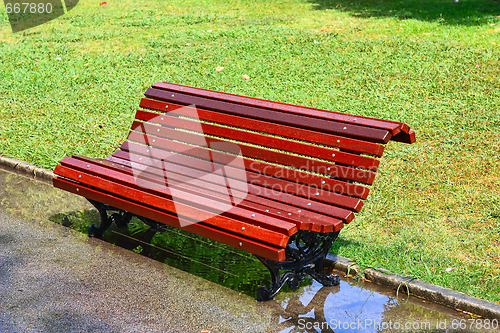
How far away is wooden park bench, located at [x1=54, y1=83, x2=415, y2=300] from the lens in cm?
381

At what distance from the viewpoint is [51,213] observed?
5441mm

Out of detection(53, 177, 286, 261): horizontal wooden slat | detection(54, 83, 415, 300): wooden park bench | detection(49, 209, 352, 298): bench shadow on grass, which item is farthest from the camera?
detection(49, 209, 352, 298): bench shadow on grass

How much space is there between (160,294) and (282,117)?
170 cm

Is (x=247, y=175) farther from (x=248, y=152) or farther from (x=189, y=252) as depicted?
(x=189, y=252)

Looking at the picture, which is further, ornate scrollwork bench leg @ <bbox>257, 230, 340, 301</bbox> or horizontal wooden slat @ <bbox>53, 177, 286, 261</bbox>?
ornate scrollwork bench leg @ <bbox>257, 230, 340, 301</bbox>

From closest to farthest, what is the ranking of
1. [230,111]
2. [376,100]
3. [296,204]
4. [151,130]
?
[296,204], [230,111], [151,130], [376,100]

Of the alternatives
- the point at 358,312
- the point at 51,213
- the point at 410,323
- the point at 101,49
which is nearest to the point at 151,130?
the point at 51,213

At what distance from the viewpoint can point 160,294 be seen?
160 inches

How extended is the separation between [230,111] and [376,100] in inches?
122

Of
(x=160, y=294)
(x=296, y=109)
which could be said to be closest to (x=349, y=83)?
(x=296, y=109)

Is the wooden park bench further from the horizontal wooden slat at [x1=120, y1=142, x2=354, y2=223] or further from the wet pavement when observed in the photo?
the wet pavement

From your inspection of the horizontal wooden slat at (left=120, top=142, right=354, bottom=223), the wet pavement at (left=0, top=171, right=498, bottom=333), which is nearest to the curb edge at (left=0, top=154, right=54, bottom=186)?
the wet pavement at (left=0, top=171, right=498, bottom=333)

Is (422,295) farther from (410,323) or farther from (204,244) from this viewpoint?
(204,244)

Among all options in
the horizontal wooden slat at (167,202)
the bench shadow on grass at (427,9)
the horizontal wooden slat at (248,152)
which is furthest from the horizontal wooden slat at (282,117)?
the bench shadow on grass at (427,9)
